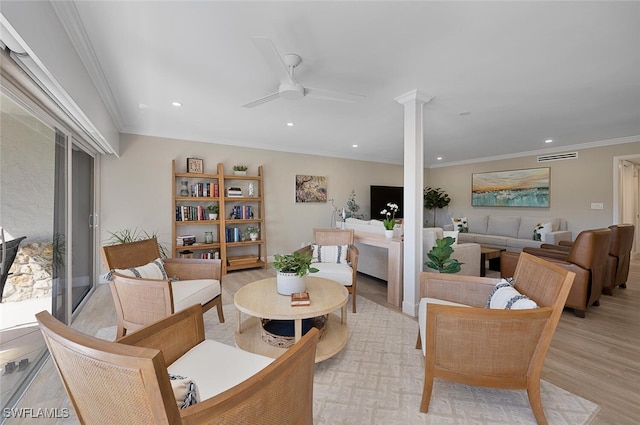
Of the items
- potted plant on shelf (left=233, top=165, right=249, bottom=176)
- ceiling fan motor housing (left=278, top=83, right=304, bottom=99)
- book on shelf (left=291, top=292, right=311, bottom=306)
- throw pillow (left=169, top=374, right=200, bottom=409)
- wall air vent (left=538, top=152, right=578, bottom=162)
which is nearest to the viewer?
throw pillow (left=169, top=374, right=200, bottom=409)

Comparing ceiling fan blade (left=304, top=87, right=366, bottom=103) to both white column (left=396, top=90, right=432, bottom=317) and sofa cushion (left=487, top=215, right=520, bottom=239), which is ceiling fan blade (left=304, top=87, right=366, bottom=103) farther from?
sofa cushion (left=487, top=215, right=520, bottom=239)

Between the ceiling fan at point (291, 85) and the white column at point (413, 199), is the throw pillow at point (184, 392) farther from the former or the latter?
the white column at point (413, 199)

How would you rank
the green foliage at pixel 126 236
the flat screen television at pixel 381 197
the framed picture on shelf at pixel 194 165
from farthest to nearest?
1. the flat screen television at pixel 381 197
2. the framed picture on shelf at pixel 194 165
3. the green foliage at pixel 126 236

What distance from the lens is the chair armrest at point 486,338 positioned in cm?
138

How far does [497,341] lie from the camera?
1.41 meters

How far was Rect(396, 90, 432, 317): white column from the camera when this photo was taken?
287 cm

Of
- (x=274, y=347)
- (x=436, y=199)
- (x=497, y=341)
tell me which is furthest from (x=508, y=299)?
(x=436, y=199)

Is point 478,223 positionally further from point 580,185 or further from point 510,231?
point 580,185

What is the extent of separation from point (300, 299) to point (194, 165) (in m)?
3.51

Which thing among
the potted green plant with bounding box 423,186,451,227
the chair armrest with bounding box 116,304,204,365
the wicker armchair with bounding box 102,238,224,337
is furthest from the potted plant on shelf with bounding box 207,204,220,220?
the potted green plant with bounding box 423,186,451,227

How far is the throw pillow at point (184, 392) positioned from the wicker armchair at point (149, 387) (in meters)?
0.12

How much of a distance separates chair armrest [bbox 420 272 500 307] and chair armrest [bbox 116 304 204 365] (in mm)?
1612

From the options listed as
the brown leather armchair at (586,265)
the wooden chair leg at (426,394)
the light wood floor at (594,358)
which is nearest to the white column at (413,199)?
the light wood floor at (594,358)

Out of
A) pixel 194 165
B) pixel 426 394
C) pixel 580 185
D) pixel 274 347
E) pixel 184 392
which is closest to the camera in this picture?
pixel 184 392
